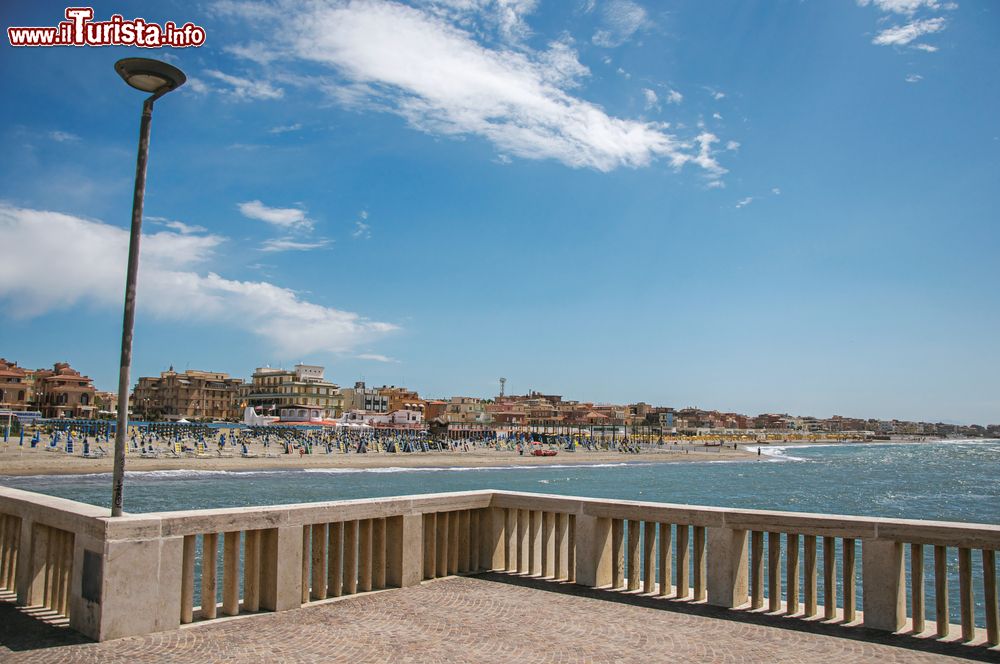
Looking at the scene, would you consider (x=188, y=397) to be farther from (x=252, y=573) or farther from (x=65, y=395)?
(x=252, y=573)

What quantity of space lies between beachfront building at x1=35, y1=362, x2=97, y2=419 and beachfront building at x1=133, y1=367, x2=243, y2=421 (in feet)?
56.7

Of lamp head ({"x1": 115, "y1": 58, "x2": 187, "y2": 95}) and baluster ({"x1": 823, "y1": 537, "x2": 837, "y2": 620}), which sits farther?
baluster ({"x1": 823, "y1": 537, "x2": 837, "y2": 620})

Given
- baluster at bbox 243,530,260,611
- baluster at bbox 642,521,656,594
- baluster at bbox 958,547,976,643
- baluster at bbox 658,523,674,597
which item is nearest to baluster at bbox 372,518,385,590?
baluster at bbox 243,530,260,611

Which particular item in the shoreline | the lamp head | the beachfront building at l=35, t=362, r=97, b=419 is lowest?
the shoreline

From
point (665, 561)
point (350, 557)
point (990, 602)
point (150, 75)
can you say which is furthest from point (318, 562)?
point (990, 602)

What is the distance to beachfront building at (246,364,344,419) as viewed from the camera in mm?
Answer: 131375

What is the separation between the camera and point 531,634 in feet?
19.2

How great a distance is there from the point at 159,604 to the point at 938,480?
268 feet

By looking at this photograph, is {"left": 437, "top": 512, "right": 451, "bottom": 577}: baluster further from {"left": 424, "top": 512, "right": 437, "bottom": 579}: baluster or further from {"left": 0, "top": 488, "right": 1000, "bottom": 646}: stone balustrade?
{"left": 424, "top": 512, "right": 437, "bottom": 579}: baluster

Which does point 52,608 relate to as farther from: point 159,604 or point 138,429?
point 138,429

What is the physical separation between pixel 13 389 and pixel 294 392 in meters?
42.1

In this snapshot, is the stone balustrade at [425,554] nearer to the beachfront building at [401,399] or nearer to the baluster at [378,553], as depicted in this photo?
the baluster at [378,553]

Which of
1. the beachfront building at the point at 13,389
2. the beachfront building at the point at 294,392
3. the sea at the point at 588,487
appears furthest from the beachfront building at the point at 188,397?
the sea at the point at 588,487

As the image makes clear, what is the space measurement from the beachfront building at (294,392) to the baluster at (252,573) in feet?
407
